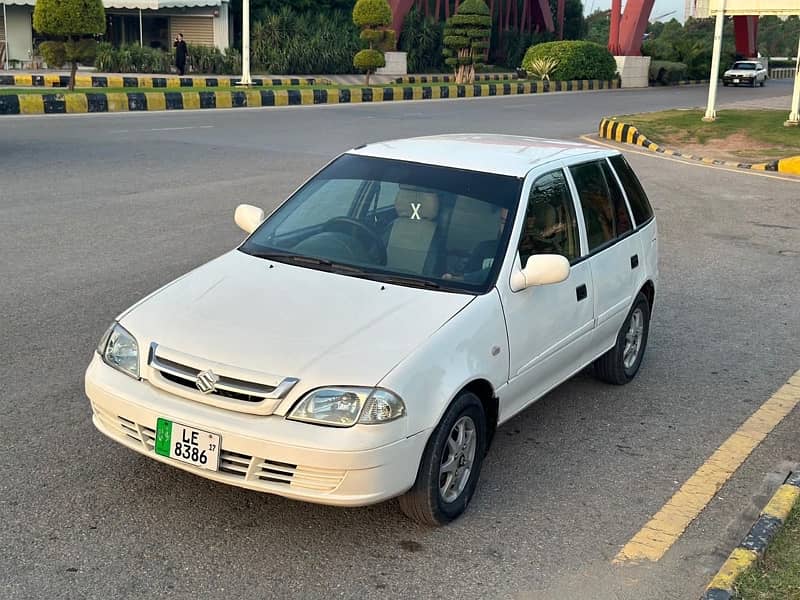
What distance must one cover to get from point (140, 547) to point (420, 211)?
203cm

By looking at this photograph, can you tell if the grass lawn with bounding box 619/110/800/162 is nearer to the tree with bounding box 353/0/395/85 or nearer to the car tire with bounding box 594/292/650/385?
the tree with bounding box 353/0/395/85

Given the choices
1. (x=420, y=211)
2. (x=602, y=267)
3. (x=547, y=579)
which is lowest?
(x=547, y=579)

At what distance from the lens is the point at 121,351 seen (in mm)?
4234

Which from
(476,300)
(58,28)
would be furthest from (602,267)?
(58,28)

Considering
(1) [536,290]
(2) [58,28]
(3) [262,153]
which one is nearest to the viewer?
(1) [536,290]

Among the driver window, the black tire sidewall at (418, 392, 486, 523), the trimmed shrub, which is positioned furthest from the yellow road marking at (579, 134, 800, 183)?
the trimmed shrub

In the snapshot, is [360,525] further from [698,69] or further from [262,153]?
[698,69]

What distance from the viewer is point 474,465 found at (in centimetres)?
436

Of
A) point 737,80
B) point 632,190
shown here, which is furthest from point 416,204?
point 737,80

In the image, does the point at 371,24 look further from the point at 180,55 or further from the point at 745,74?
the point at 745,74

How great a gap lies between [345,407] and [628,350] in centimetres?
286

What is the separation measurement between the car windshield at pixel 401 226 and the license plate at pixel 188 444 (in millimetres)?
1156

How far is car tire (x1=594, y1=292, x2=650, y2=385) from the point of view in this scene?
598 centimetres

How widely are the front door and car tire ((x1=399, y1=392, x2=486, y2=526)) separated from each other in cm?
28
